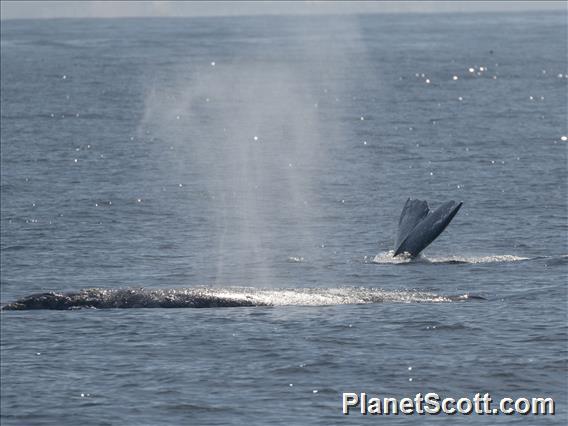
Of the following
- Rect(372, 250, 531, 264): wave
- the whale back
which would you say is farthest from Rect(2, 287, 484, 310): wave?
the whale back

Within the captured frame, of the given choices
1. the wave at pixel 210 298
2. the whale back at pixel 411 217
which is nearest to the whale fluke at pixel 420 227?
the whale back at pixel 411 217

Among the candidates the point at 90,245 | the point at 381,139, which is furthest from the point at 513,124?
the point at 90,245

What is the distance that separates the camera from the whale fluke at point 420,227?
41125 mm

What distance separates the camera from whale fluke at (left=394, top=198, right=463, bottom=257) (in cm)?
4112

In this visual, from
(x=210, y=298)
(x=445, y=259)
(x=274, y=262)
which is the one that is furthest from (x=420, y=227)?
(x=210, y=298)

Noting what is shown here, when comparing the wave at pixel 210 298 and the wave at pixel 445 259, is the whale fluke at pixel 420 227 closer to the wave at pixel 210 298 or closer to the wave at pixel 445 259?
the wave at pixel 445 259

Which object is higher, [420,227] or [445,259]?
[420,227]

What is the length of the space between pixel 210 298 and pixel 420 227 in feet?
33.2

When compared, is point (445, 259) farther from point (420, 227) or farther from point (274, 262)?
point (274, 262)

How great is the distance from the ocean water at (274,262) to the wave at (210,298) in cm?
7

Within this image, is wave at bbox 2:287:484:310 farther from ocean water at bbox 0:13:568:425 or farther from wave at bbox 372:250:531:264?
wave at bbox 372:250:531:264

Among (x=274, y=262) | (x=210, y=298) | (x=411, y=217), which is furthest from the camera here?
(x=411, y=217)

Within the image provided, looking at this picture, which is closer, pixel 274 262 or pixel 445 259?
pixel 445 259

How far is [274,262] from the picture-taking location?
1630 inches
